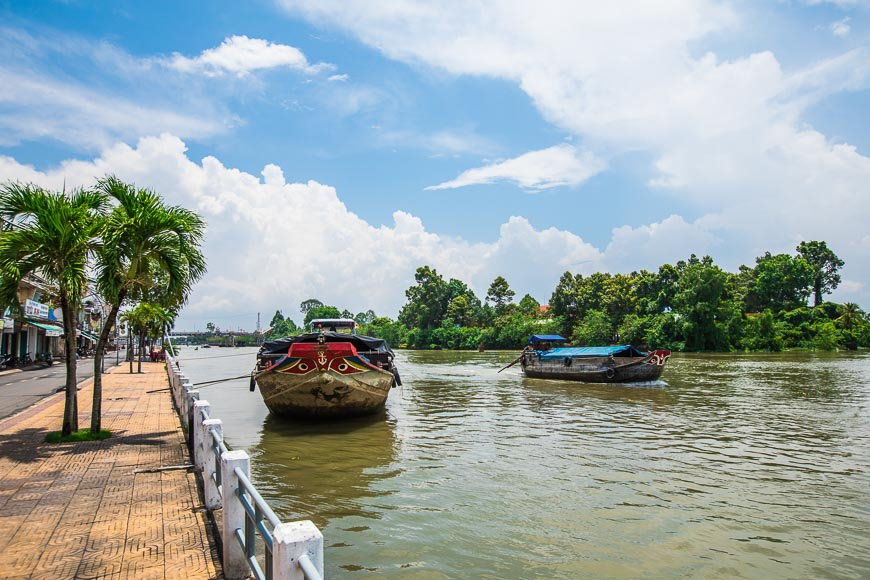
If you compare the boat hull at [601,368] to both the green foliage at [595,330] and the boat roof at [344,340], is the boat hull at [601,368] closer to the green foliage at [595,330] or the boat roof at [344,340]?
the boat roof at [344,340]

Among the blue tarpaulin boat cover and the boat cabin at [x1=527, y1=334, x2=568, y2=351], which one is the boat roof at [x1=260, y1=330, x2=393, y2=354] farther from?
the boat cabin at [x1=527, y1=334, x2=568, y2=351]

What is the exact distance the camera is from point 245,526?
4.62m

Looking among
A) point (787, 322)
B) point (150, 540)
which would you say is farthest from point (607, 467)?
point (787, 322)

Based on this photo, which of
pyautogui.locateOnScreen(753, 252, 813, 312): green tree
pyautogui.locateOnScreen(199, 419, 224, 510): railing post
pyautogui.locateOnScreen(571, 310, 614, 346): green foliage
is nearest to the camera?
pyautogui.locateOnScreen(199, 419, 224, 510): railing post

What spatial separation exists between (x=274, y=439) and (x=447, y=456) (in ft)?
15.0

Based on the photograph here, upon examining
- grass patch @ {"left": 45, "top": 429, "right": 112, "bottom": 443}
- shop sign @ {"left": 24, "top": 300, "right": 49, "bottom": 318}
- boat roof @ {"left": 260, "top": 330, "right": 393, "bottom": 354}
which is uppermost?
shop sign @ {"left": 24, "top": 300, "right": 49, "bottom": 318}

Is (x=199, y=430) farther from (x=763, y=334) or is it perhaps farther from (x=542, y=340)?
(x=763, y=334)

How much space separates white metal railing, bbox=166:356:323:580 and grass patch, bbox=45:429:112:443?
9.44 feet

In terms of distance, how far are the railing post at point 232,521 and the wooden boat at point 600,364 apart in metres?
26.0

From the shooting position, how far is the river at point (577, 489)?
6.64 m

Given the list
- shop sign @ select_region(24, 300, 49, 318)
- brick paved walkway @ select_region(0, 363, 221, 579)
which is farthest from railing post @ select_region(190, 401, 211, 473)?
shop sign @ select_region(24, 300, 49, 318)

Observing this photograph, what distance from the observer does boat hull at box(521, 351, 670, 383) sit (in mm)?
28078

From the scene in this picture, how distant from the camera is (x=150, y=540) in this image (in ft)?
18.2

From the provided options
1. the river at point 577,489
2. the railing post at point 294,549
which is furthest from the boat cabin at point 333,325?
the railing post at point 294,549
